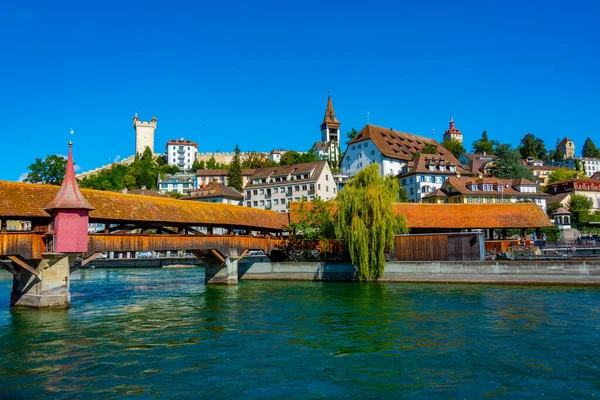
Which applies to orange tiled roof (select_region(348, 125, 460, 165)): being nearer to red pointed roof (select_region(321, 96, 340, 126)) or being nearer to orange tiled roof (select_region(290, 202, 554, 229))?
red pointed roof (select_region(321, 96, 340, 126))

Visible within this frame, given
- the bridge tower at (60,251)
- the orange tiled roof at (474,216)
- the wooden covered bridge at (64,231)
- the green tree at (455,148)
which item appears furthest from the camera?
the green tree at (455,148)

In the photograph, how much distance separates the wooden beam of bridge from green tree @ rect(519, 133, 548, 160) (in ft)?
322

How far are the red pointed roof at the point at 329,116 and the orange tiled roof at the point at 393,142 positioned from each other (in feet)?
81.0

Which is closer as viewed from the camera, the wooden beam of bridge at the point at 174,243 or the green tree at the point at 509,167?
the wooden beam of bridge at the point at 174,243

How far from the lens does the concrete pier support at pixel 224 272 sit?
33062mm

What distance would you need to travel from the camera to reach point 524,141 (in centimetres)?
12144

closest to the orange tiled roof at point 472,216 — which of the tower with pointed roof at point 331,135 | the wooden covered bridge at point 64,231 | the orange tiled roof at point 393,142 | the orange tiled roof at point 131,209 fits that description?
the orange tiled roof at point 131,209

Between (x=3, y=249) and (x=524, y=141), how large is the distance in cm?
12253

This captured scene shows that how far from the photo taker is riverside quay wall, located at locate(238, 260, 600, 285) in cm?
2895

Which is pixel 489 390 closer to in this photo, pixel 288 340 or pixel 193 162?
pixel 288 340

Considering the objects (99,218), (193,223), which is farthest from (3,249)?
(193,223)

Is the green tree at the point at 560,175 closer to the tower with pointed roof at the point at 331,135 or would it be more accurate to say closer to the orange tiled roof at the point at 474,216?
the tower with pointed roof at the point at 331,135

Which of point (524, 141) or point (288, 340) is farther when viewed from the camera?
point (524, 141)

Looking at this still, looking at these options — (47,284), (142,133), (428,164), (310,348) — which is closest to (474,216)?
(310,348)
